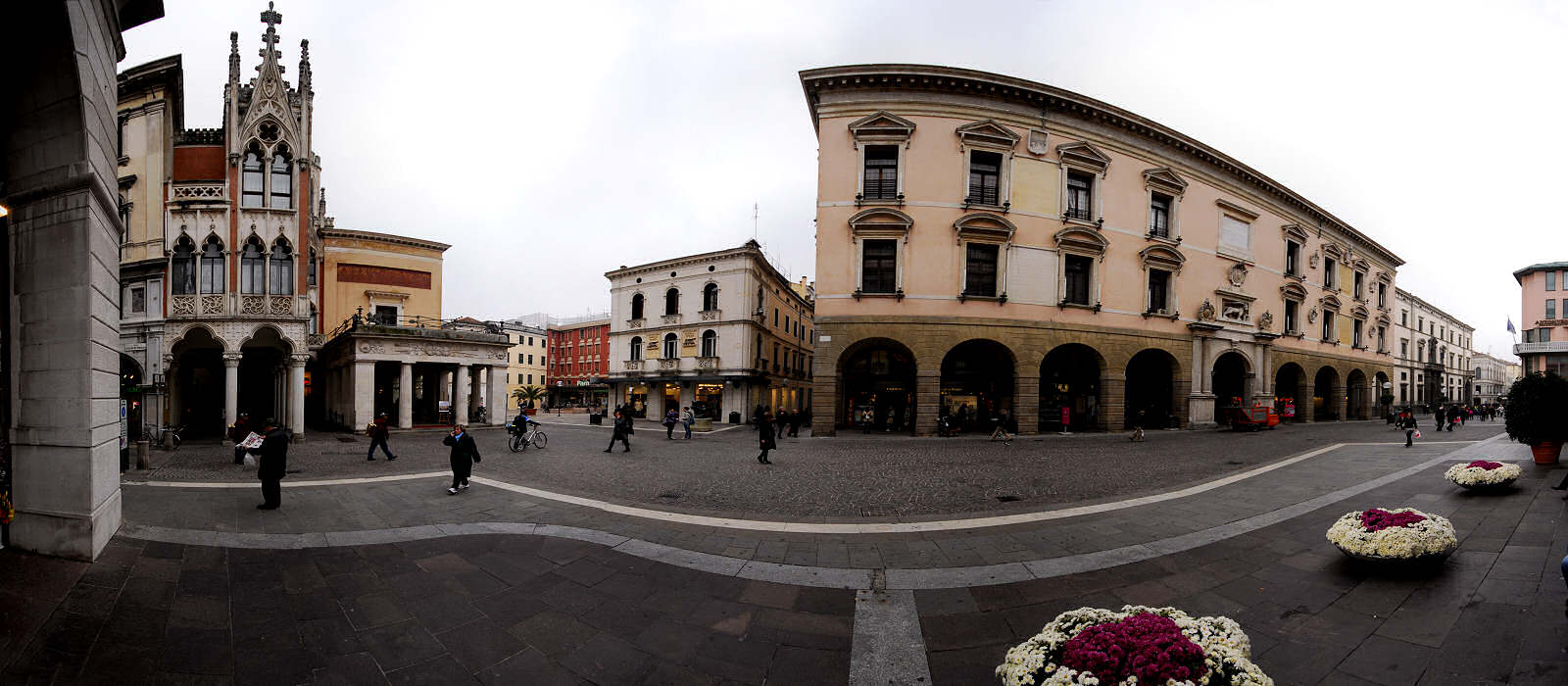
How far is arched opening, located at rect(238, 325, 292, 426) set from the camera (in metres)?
24.8

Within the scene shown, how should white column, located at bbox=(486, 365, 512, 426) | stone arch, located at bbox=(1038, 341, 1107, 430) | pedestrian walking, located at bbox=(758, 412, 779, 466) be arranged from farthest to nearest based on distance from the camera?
white column, located at bbox=(486, 365, 512, 426), stone arch, located at bbox=(1038, 341, 1107, 430), pedestrian walking, located at bbox=(758, 412, 779, 466)

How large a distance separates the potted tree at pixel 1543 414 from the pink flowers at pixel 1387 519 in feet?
26.8

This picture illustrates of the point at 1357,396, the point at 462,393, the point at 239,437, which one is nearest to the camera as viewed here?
the point at 239,437

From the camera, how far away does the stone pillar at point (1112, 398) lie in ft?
77.5

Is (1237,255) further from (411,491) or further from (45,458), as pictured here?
(45,458)

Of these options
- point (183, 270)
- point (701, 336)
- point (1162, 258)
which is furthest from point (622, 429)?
point (1162, 258)

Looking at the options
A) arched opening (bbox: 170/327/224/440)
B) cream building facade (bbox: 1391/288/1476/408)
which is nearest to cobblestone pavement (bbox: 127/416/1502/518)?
arched opening (bbox: 170/327/224/440)

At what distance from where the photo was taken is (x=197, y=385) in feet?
85.1

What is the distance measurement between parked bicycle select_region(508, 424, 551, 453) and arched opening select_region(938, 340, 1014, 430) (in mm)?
17107

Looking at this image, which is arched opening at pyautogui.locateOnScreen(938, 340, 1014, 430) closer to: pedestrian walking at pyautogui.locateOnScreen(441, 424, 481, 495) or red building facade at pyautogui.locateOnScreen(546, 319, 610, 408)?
pedestrian walking at pyautogui.locateOnScreen(441, 424, 481, 495)

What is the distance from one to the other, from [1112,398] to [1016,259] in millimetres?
7923

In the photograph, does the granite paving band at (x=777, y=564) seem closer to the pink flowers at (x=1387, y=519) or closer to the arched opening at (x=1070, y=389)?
the pink flowers at (x=1387, y=519)

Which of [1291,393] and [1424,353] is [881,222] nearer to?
[1291,393]

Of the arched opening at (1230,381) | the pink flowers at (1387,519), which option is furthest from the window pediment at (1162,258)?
the pink flowers at (1387,519)
